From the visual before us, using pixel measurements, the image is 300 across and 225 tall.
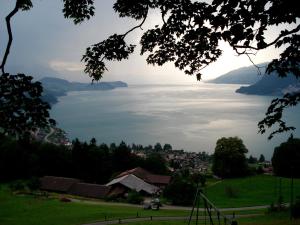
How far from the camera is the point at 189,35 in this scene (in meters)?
7.79

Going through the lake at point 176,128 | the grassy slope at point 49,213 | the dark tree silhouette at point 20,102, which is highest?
the lake at point 176,128

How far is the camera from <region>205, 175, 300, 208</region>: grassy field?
133 ft

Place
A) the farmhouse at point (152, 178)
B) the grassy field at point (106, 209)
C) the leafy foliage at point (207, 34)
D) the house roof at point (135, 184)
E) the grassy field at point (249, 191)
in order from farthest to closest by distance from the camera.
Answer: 1. the farmhouse at point (152, 178)
2. the house roof at point (135, 184)
3. the grassy field at point (249, 191)
4. the grassy field at point (106, 209)
5. the leafy foliage at point (207, 34)

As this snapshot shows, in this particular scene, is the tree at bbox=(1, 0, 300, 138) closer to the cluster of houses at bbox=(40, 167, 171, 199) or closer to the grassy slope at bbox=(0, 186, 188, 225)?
the grassy slope at bbox=(0, 186, 188, 225)

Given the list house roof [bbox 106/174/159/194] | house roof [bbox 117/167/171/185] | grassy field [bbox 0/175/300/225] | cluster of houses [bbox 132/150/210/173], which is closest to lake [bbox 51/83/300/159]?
cluster of houses [bbox 132/150/210/173]

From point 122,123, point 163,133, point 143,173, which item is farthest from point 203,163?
point 122,123

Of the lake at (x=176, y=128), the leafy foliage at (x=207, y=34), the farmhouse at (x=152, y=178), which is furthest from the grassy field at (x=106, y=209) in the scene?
the lake at (x=176, y=128)

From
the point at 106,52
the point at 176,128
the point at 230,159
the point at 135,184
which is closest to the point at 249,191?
the point at 230,159

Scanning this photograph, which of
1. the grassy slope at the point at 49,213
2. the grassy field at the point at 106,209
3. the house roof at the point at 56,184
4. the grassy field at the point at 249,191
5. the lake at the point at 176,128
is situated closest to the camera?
the grassy field at the point at 106,209

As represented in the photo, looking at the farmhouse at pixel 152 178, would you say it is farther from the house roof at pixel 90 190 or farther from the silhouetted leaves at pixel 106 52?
the silhouetted leaves at pixel 106 52

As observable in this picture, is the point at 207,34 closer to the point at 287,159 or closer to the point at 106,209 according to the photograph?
the point at 106,209

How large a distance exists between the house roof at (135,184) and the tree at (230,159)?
1378cm

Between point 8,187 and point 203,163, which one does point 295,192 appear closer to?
point 8,187

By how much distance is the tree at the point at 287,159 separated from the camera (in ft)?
170
